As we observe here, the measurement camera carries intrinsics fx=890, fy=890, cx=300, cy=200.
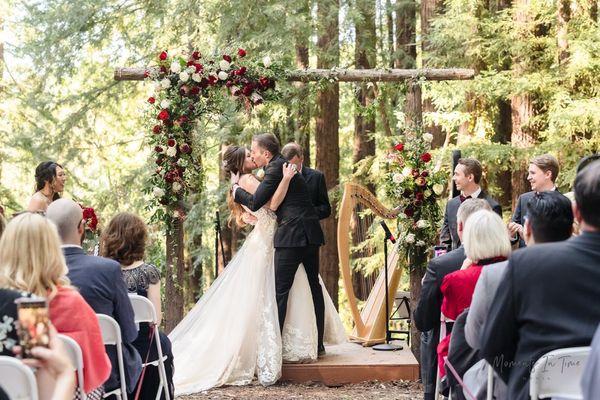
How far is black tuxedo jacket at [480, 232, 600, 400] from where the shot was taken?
3.14m

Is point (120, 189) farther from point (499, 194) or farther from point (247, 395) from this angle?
point (247, 395)

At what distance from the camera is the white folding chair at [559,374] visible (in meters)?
3.16

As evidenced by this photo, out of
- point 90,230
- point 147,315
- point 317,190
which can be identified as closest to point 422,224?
point 317,190

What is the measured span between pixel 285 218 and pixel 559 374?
4966 millimetres

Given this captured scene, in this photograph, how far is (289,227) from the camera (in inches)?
315

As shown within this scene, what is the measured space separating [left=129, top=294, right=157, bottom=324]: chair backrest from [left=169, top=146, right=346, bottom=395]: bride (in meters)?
2.66

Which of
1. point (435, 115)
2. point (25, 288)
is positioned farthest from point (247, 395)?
point (435, 115)

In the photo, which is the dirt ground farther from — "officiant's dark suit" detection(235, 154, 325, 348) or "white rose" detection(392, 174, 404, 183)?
"white rose" detection(392, 174, 404, 183)

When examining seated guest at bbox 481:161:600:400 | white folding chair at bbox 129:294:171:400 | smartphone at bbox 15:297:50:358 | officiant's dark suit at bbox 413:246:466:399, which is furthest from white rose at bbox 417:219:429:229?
Result: smartphone at bbox 15:297:50:358

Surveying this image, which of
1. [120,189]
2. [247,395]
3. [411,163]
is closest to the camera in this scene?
[247,395]

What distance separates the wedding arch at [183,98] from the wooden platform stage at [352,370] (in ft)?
5.48

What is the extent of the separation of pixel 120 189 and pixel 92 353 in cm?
1207

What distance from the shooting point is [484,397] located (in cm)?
409

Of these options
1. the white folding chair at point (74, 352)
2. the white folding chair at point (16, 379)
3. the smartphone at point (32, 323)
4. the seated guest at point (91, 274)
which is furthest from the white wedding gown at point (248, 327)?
the smartphone at point (32, 323)
